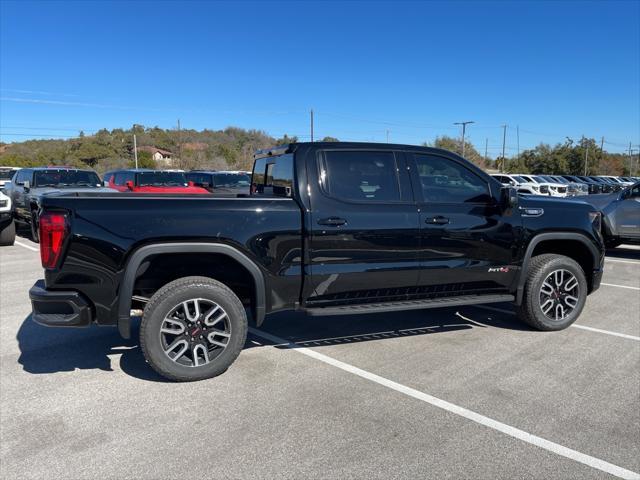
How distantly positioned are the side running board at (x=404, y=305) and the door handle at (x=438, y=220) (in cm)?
73

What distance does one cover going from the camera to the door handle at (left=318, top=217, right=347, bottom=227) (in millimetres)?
4242

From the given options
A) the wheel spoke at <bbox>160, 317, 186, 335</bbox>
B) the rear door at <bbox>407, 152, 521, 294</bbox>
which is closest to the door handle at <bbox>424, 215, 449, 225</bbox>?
the rear door at <bbox>407, 152, 521, 294</bbox>

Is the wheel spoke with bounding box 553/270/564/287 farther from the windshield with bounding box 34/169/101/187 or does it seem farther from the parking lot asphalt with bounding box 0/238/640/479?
the windshield with bounding box 34/169/101/187

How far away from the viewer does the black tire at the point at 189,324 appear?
3.85 metres

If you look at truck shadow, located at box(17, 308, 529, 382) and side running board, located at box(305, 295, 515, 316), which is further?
truck shadow, located at box(17, 308, 529, 382)

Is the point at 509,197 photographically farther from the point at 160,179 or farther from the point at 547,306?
the point at 160,179

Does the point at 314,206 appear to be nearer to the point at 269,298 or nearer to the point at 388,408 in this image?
the point at 269,298

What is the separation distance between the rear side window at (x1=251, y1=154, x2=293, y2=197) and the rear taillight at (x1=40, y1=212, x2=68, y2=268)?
1818 millimetres

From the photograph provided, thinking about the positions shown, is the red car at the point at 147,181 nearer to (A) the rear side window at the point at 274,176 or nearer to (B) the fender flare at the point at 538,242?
(A) the rear side window at the point at 274,176

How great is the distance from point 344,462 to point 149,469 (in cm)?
110

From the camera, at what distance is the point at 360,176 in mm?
4559

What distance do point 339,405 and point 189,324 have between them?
1332mm

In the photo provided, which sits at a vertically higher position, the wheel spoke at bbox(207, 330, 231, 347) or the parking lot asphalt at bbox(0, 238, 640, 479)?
the wheel spoke at bbox(207, 330, 231, 347)

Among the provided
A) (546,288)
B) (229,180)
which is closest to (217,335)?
(546,288)
